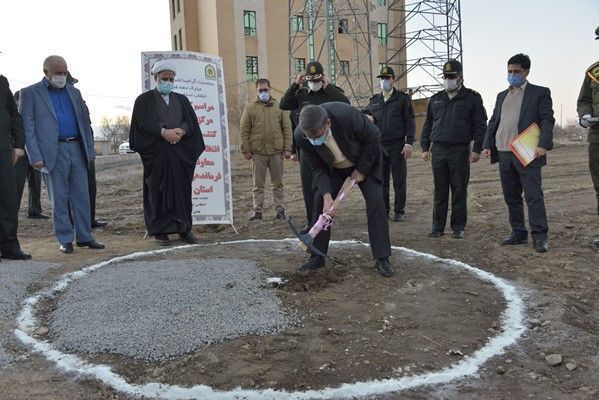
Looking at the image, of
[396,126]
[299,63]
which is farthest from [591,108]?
[299,63]

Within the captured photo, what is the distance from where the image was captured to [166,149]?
6.07m

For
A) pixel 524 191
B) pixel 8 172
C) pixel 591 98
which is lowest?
pixel 524 191

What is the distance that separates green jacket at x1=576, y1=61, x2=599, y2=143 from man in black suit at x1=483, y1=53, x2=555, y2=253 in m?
0.35

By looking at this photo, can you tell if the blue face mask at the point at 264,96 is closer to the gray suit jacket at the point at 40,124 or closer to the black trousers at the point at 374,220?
the gray suit jacket at the point at 40,124

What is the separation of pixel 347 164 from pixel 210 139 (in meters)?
2.80

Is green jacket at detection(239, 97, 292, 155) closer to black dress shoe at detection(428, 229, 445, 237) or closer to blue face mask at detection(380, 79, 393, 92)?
blue face mask at detection(380, 79, 393, 92)

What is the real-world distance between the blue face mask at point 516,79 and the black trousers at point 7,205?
17.0 ft

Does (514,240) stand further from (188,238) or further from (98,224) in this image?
(98,224)

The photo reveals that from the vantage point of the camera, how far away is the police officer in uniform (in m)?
5.42

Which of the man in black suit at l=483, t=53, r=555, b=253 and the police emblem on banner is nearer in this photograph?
the man in black suit at l=483, t=53, r=555, b=253

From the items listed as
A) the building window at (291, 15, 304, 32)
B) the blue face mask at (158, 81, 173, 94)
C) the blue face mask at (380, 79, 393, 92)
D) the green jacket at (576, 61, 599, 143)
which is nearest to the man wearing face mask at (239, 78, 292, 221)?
the blue face mask at (380, 79, 393, 92)

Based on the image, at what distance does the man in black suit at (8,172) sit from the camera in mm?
5195

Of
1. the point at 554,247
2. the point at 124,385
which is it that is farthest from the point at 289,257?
the point at 554,247

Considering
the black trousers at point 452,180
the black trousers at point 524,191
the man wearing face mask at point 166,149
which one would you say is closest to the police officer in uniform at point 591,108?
the black trousers at point 524,191
